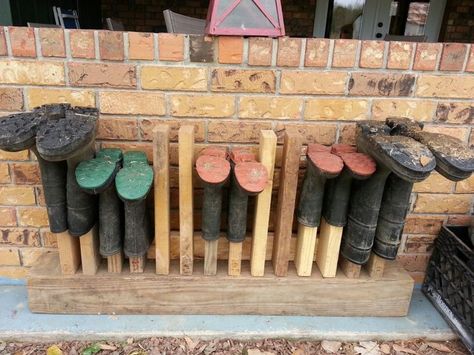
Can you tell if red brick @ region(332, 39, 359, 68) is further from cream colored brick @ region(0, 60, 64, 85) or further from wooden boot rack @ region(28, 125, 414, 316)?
cream colored brick @ region(0, 60, 64, 85)

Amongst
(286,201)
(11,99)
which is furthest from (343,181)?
(11,99)

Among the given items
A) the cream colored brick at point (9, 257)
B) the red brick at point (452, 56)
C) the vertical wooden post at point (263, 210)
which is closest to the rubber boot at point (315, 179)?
the vertical wooden post at point (263, 210)

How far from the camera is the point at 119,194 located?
1080mm

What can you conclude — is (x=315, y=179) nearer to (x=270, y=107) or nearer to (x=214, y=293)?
(x=270, y=107)

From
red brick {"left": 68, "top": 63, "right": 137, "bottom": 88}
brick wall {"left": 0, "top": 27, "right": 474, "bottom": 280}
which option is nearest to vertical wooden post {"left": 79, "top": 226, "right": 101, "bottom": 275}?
brick wall {"left": 0, "top": 27, "right": 474, "bottom": 280}

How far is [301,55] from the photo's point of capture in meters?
1.35

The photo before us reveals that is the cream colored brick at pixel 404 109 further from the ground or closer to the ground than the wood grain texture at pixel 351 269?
further from the ground

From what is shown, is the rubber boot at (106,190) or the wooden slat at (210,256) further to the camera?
the wooden slat at (210,256)

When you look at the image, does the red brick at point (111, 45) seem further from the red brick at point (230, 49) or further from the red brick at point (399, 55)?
the red brick at point (399, 55)

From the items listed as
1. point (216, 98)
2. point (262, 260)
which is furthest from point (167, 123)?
point (262, 260)

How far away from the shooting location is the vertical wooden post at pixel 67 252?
1312mm

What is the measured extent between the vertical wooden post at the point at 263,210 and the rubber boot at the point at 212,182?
0.14 metres

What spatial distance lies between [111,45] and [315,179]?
88 centimetres

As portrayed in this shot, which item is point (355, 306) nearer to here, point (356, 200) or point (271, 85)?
point (356, 200)
